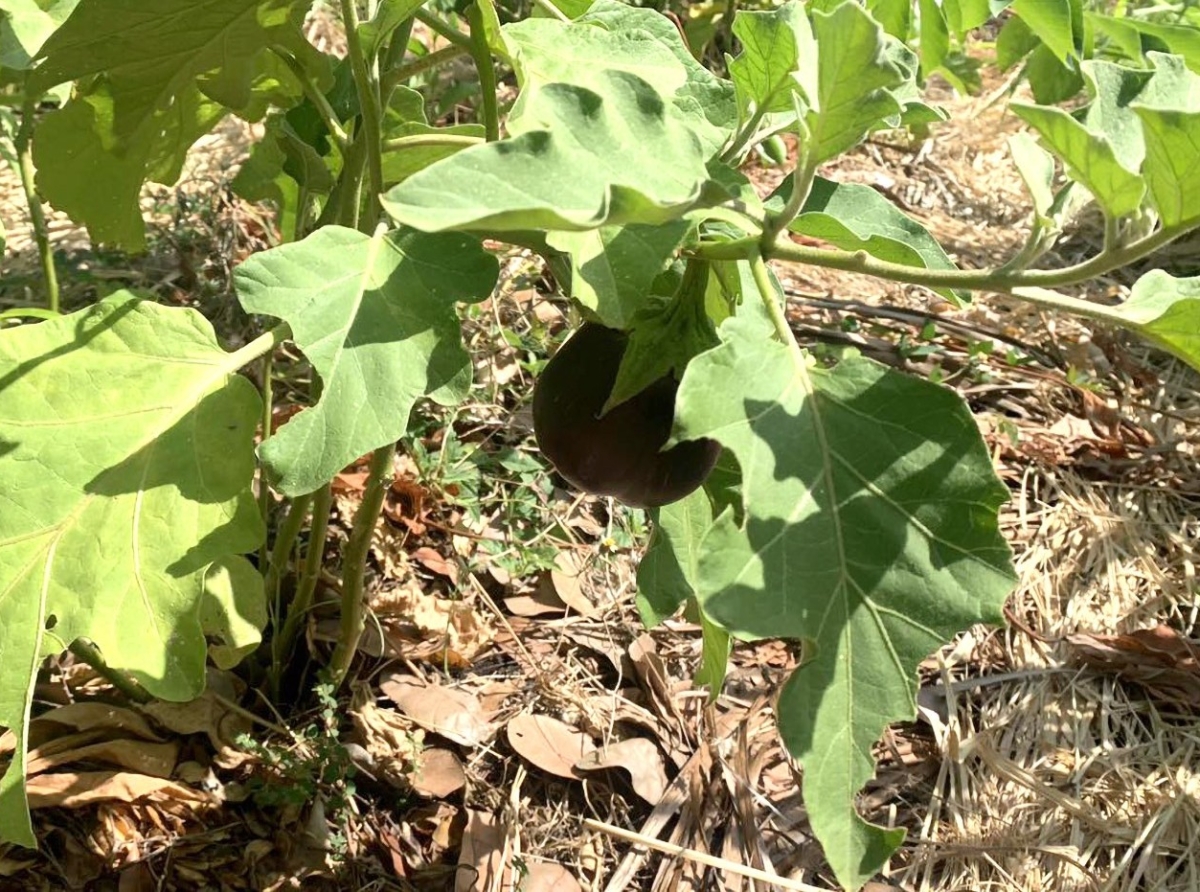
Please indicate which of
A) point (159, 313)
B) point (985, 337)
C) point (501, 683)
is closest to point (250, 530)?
point (159, 313)

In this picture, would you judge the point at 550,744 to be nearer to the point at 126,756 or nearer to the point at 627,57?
the point at 126,756

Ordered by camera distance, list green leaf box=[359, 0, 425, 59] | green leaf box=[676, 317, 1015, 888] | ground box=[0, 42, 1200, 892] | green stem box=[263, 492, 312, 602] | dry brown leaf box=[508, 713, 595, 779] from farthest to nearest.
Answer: dry brown leaf box=[508, 713, 595, 779] < ground box=[0, 42, 1200, 892] < green stem box=[263, 492, 312, 602] < green leaf box=[359, 0, 425, 59] < green leaf box=[676, 317, 1015, 888]

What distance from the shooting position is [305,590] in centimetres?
108

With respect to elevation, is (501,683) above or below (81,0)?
below

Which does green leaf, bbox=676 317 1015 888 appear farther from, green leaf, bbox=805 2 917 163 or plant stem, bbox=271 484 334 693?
plant stem, bbox=271 484 334 693

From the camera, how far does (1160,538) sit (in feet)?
5.18

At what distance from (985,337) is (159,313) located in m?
1.46

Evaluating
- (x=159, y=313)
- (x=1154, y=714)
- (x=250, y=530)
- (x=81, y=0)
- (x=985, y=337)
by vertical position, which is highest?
(x=81, y=0)

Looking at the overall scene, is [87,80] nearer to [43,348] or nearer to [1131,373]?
[43,348]

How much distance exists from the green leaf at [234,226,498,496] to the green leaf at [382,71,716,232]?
0.13m

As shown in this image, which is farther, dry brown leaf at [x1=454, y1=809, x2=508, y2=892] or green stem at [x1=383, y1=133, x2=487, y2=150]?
dry brown leaf at [x1=454, y1=809, x2=508, y2=892]

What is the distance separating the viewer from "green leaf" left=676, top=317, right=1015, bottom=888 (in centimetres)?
56

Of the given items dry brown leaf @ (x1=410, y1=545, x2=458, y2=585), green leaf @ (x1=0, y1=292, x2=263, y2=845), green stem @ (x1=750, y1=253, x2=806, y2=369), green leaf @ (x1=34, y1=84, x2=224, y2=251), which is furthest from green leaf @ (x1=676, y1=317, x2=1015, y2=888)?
dry brown leaf @ (x1=410, y1=545, x2=458, y2=585)

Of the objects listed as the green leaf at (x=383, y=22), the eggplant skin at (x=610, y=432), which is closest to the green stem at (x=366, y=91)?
the green leaf at (x=383, y=22)
